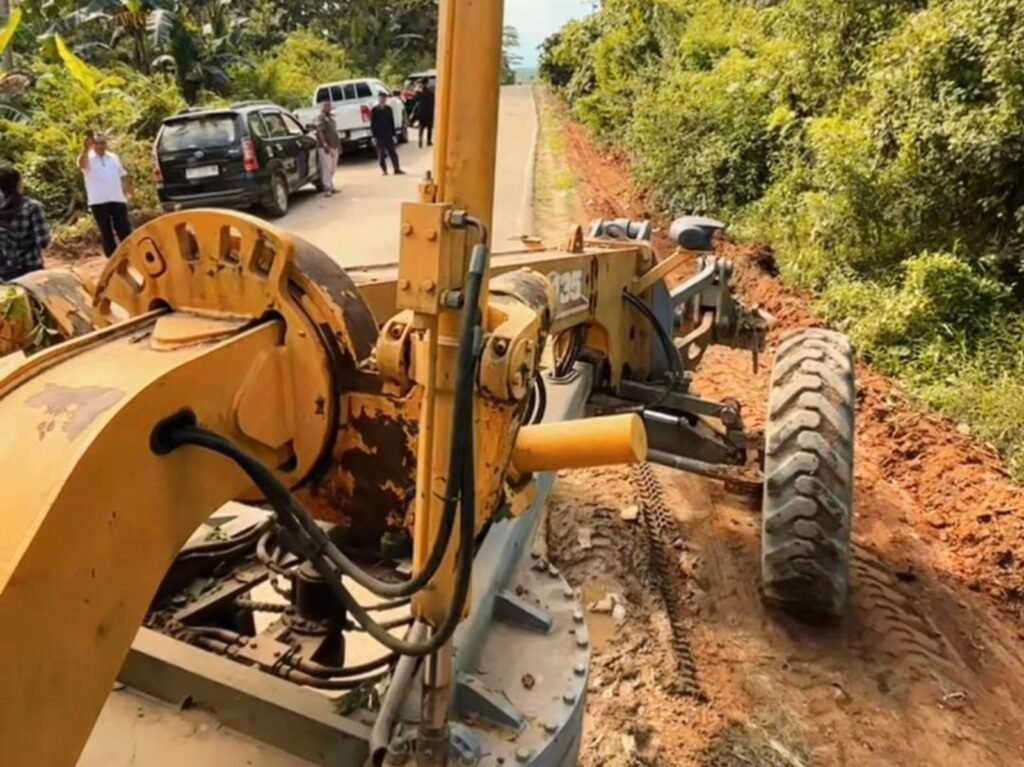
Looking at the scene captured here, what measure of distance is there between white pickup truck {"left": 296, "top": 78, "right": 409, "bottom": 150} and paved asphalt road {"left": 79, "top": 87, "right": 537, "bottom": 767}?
0.62 metres

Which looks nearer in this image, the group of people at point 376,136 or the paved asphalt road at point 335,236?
the paved asphalt road at point 335,236

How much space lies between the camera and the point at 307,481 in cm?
228

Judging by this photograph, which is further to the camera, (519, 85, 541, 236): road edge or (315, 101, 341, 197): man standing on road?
(315, 101, 341, 197): man standing on road

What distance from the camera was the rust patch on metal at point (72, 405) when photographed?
61.1 inches

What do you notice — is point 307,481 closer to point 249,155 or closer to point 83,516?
point 83,516

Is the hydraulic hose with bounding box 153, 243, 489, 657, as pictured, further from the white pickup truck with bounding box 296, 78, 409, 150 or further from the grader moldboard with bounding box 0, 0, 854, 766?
the white pickup truck with bounding box 296, 78, 409, 150

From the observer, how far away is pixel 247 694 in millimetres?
2252

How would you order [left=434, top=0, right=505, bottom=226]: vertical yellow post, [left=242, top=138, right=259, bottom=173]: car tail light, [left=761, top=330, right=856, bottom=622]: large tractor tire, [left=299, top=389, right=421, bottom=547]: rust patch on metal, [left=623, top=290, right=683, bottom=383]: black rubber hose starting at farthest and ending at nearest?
[left=242, top=138, right=259, bottom=173]: car tail light
[left=623, top=290, right=683, bottom=383]: black rubber hose
[left=761, top=330, right=856, bottom=622]: large tractor tire
[left=299, top=389, right=421, bottom=547]: rust patch on metal
[left=434, top=0, right=505, bottom=226]: vertical yellow post

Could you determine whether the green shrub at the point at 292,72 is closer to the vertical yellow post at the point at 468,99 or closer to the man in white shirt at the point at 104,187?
the man in white shirt at the point at 104,187

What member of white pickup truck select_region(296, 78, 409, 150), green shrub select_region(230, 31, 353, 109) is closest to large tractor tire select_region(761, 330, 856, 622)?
white pickup truck select_region(296, 78, 409, 150)

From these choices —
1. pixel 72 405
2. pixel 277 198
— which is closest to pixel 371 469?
pixel 72 405

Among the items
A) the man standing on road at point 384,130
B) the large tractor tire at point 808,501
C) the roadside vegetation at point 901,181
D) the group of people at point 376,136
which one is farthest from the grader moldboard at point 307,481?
the man standing on road at point 384,130

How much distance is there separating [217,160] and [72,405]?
13.8 metres

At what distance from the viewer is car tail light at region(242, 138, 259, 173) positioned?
47.8 feet
